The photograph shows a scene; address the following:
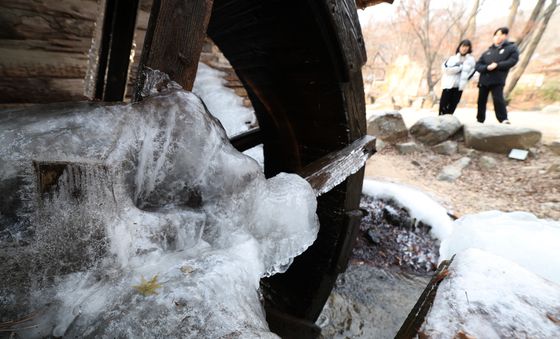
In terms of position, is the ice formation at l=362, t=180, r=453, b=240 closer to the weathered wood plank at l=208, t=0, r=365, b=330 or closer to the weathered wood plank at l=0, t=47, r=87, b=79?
the weathered wood plank at l=208, t=0, r=365, b=330

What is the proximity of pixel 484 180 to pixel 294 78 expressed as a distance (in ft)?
16.9

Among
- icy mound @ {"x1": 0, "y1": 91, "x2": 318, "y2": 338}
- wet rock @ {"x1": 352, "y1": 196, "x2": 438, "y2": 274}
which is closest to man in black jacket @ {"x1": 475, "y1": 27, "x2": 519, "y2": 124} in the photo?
wet rock @ {"x1": 352, "y1": 196, "x2": 438, "y2": 274}

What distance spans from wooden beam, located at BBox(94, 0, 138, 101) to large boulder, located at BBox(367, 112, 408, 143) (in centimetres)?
587

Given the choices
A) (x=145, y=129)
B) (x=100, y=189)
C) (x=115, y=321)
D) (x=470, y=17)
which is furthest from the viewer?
(x=470, y=17)

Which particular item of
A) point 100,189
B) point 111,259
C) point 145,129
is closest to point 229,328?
point 111,259

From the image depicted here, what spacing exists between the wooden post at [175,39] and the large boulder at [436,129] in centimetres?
679

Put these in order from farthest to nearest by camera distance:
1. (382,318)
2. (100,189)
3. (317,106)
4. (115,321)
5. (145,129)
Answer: (382,318)
(317,106)
(145,129)
(100,189)
(115,321)

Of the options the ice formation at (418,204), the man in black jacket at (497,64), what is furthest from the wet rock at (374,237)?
the man in black jacket at (497,64)

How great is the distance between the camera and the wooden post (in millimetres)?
1109

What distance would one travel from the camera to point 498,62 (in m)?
6.04

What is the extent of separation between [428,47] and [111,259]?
57.9 feet

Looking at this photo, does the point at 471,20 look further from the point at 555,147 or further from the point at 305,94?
the point at 305,94

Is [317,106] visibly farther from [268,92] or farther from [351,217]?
[351,217]

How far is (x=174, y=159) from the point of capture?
960mm
